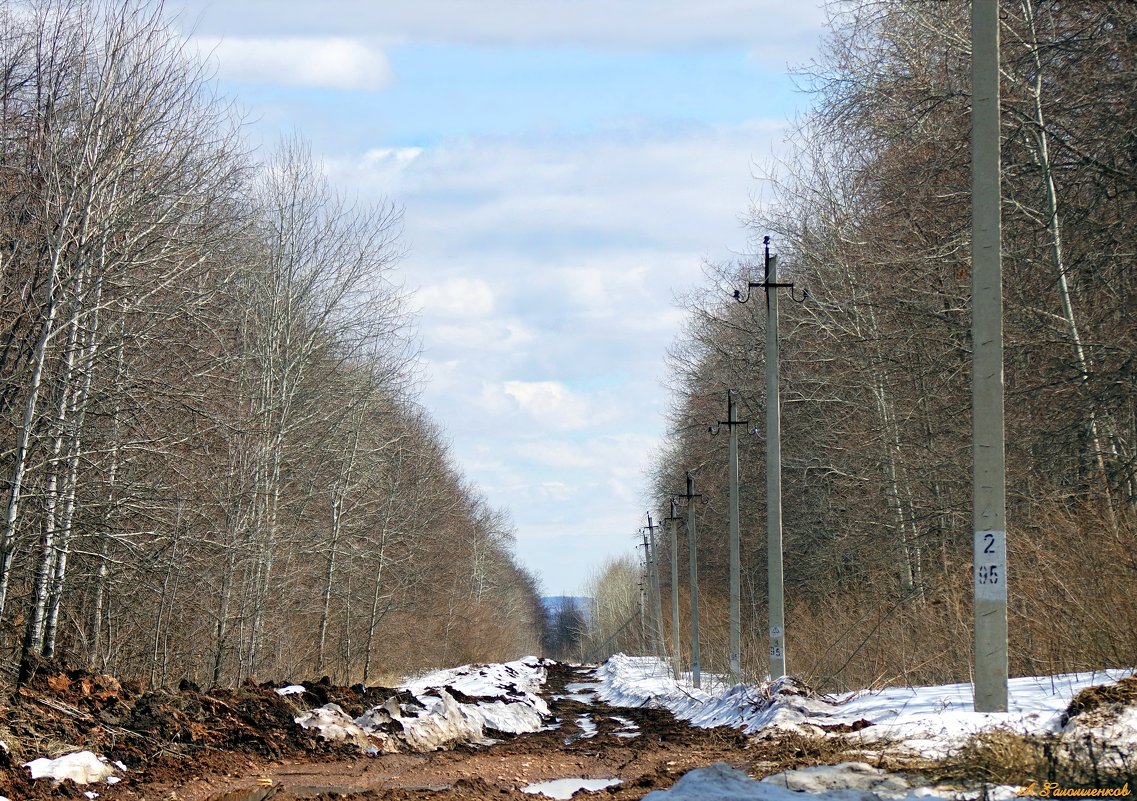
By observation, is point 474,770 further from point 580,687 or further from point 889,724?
point 580,687

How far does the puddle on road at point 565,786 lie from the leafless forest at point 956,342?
18.6ft

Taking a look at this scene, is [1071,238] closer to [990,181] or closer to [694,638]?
[990,181]

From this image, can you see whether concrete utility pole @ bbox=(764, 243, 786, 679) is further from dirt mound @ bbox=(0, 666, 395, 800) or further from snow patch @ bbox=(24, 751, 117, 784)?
snow patch @ bbox=(24, 751, 117, 784)

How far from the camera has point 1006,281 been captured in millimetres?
20375

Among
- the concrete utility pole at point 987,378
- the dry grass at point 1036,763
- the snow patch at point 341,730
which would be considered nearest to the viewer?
the dry grass at point 1036,763

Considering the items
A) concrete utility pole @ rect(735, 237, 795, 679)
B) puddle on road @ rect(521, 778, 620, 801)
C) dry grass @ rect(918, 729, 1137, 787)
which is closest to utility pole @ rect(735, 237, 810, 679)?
concrete utility pole @ rect(735, 237, 795, 679)

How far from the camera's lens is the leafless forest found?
15.3 m

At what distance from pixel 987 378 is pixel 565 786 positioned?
5.59 m

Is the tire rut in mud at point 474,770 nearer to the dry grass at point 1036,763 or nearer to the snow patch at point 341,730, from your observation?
the snow patch at point 341,730

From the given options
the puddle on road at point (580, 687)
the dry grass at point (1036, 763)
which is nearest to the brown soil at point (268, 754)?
the dry grass at point (1036, 763)

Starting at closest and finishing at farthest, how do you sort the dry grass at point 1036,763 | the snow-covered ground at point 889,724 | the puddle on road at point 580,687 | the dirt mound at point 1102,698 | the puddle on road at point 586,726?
the dry grass at point 1036,763 → the snow-covered ground at point 889,724 → the dirt mound at point 1102,698 → the puddle on road at point 586,726 → the puddle on road at point 580,687

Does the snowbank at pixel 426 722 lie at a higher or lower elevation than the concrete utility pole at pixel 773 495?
lower

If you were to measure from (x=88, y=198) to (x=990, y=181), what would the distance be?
1235cm

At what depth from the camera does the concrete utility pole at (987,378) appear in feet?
33.8
